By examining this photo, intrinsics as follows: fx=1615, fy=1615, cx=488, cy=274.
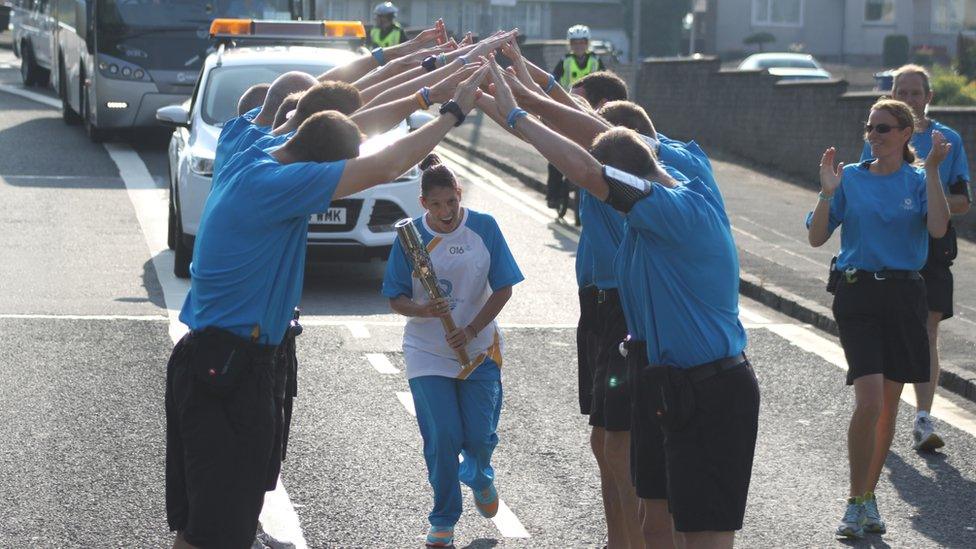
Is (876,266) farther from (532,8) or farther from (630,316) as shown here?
(532,8)

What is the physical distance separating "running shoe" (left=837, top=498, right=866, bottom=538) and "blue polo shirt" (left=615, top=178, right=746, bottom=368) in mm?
2039

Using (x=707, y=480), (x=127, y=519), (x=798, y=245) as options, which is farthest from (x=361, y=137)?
(x=798, y=245)

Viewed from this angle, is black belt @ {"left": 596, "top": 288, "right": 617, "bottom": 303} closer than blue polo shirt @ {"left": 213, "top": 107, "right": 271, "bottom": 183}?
No

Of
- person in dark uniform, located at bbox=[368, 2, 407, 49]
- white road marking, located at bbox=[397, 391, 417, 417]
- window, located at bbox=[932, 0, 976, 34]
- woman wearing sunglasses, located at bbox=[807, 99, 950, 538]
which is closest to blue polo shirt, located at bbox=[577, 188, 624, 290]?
woman wearing sunglasses, located at bbox=[807, 99, 950, 538]

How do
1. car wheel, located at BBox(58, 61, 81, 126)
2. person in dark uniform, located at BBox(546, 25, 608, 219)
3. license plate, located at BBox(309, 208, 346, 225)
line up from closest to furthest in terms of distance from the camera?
license plate, located at BBox(309, 208, 346, 225) < person in dark uniform, located at BBox(546, 25, 608, 219) < car wheel, located at BBox(58, 61, 81, 126)

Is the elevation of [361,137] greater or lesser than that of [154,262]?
greater

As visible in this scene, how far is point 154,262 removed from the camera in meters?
14.0

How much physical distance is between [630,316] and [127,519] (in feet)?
8.59

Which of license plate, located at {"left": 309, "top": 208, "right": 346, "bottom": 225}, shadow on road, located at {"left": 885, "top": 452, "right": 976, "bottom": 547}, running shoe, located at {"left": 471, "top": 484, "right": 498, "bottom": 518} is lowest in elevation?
shadow on road, located at {"left": 885, "top": 452, "right": 976, "bottom": 547}

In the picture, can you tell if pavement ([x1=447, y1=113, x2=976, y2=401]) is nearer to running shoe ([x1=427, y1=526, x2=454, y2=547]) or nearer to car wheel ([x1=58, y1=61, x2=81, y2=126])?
running shoe ([x1=427, y1=526, x2=454, y2=547])

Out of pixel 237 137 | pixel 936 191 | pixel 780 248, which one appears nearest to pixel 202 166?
pixel 780 248

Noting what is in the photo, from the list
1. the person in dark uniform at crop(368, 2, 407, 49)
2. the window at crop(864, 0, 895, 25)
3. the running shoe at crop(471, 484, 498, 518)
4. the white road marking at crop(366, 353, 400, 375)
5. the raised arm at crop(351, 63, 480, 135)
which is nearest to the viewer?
the raised arm at crop(351, 63, 480, 135)

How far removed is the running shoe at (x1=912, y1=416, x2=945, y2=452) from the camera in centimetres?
870

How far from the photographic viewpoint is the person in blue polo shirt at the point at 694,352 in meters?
5.30
